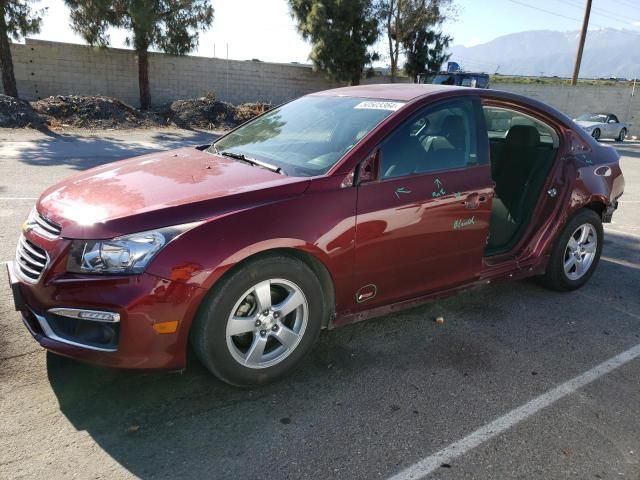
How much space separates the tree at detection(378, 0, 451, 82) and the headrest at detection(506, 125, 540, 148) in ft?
74.9

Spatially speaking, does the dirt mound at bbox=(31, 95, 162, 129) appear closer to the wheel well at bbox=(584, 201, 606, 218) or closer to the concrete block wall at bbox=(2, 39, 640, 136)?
the concrete block wall at bbox=(2, 39, 640, 136)

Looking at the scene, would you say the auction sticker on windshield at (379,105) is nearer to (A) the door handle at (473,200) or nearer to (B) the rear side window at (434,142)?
(B) the rear side window at (434,142)

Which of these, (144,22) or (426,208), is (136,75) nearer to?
(144,22)

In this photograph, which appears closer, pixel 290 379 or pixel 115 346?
pixel 115 346

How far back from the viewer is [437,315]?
4.16m

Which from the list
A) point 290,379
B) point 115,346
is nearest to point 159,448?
point 115,346

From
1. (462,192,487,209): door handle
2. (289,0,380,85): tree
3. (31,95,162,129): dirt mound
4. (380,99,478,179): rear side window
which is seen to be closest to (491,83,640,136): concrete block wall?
(289,0,380,85): tree

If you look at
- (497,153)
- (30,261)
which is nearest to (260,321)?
(30,261)

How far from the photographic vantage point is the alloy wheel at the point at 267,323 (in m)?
2.85

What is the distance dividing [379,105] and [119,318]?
2.17 meters

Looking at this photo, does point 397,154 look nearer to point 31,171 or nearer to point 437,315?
point 437,315

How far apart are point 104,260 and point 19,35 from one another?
736 inches

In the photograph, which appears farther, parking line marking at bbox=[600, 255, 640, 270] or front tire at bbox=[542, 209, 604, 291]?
parking line marking at bbox=[600, 255, 640, 270]

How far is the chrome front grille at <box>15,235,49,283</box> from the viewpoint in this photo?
271 centimetres
